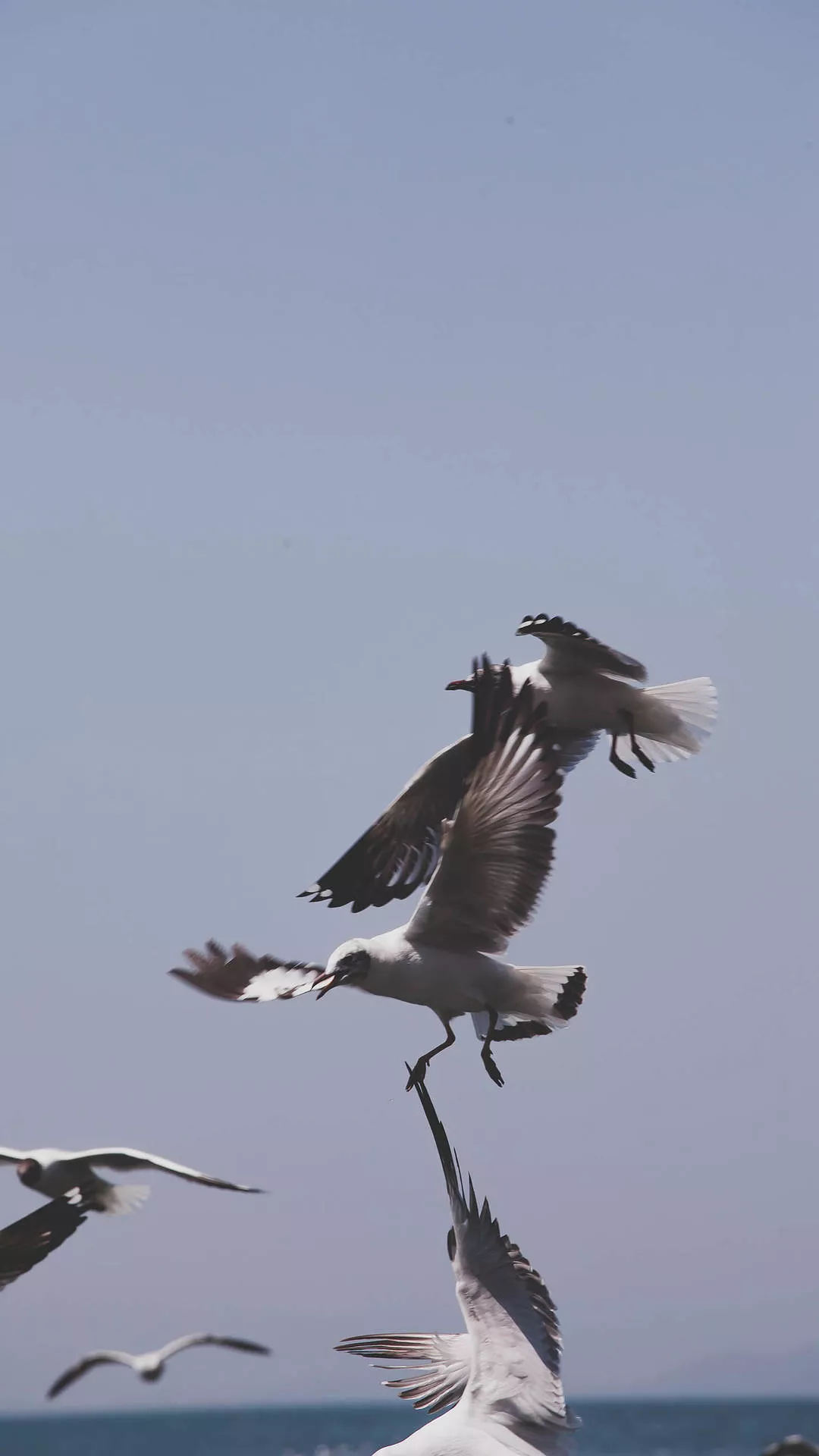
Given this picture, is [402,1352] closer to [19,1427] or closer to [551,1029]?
[551,1029]

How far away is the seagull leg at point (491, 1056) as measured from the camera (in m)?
9.12

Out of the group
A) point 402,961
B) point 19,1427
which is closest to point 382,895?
point 402,961

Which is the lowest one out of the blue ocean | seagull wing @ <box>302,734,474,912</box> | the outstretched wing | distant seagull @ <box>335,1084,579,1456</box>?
distant seagull @ <box>335,1084,579,1456</box>

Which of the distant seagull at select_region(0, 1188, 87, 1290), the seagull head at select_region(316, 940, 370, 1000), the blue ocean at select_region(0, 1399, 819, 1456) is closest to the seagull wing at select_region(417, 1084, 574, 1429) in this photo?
the seagull head at select_region(316, 940, 370, 1000)

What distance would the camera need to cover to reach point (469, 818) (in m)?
8.77

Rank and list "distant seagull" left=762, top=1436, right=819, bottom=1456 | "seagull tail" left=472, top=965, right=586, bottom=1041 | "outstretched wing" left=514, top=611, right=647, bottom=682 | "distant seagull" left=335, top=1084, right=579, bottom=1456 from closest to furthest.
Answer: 1. "distant seagull" left=762, top=1436, right=819, bottom=1456
2. "distant seagull" left=335, top=1084, right=579, bottom=1456
3. "seagull tail" left=472, top=965, right=586, bottom=1041
4. "outstretched wing" left=514, top=611, right=647, bottom=682

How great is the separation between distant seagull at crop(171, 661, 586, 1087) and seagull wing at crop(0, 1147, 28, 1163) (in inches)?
82.4

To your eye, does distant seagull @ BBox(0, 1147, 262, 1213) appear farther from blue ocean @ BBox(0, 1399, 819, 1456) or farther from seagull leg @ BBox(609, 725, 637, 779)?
blue ocean @ BBox(0, 1399, 819, 1456)

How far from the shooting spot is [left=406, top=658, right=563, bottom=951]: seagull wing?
8750mm

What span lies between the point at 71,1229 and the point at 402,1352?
151 cm

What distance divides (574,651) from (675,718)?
0.75 m

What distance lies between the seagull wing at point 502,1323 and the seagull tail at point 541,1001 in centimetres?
74

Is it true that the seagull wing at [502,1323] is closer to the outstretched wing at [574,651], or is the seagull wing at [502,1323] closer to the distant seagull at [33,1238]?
the distant seagull at [33,1238]

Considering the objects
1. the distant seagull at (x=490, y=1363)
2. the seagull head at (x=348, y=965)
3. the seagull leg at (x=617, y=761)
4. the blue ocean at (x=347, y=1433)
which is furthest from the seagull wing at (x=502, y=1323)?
the blue ocean at (x=347, y=1433)
